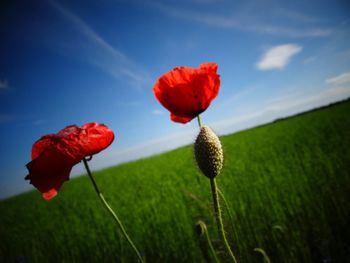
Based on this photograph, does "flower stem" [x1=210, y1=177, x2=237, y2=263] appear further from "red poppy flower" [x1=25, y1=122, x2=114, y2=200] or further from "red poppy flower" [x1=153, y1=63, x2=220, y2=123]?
"red poppy flower" [x1=25, y1=122, x2=114, y2=200]

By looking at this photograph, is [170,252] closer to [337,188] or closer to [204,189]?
[337,188]

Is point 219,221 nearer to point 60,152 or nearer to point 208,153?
point 208,153

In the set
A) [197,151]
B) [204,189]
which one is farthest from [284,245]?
[204,189]

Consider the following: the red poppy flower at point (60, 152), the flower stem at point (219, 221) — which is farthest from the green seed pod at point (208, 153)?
the red poppy flower at point (60, 152)

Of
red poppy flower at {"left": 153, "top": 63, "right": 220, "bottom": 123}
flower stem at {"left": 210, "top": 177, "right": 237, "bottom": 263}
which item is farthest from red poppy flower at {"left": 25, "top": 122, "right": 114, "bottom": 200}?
flower stem at {"left": 210, "top": 177, "right": 237, "bottom": 263}

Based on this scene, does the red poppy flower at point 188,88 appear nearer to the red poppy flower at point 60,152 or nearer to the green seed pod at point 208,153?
the green seed pod at point 208,153

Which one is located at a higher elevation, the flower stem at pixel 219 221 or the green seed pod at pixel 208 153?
the green seed pod at pixel 208 153
